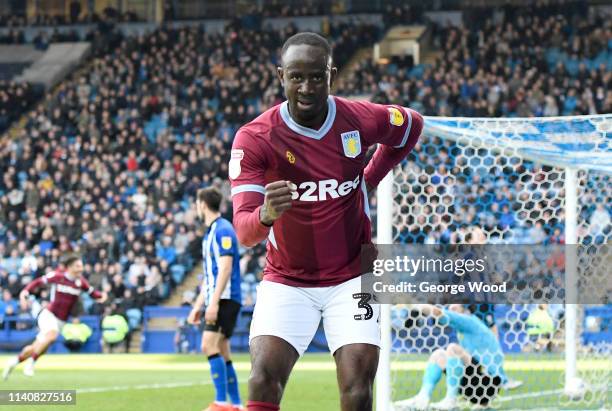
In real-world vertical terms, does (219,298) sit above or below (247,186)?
below

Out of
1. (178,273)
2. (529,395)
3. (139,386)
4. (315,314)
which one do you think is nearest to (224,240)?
(529,395)

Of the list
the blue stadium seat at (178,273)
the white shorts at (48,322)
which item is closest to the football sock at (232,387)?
the white shorts at (48,322)

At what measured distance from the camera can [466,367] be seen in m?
9.34

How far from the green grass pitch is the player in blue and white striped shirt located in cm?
92

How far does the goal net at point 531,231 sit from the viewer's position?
361 inches

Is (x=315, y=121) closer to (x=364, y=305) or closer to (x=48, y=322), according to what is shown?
(x=364, y=305)

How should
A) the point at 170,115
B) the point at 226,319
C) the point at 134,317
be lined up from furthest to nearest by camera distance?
1. the point at 170,115
2. the point at 134,317
3. the point at 226,319

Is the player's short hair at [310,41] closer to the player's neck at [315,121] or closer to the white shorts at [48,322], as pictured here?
the player's neck at [315,121]

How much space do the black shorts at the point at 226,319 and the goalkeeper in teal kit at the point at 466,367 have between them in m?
1.60

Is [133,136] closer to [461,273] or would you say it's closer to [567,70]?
[567,70]

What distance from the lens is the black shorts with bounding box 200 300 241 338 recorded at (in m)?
9.45

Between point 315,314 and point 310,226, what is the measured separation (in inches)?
16.2

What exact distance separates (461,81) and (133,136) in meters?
8.56

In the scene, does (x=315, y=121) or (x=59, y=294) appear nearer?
(x=315, y=121)
